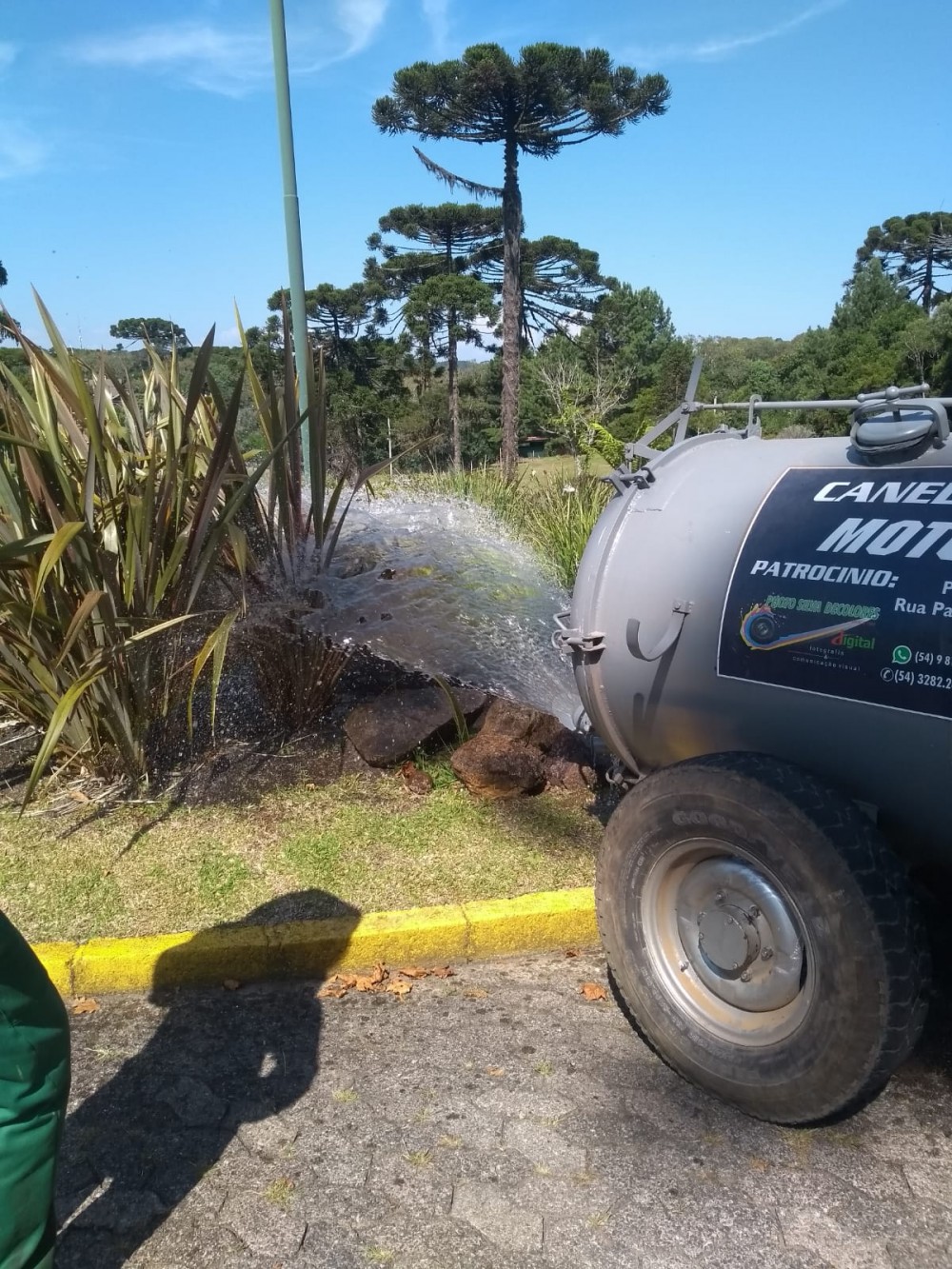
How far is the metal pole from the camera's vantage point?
5.99 metres

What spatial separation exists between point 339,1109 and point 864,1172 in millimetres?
1381

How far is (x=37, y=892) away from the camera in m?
3.65

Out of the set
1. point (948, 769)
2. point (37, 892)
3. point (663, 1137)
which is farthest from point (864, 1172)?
point (37, 892)

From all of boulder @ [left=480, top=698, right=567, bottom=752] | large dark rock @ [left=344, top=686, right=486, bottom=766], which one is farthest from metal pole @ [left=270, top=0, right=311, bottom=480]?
boulder @ [left=480, top=698, right=567, bottom=752]

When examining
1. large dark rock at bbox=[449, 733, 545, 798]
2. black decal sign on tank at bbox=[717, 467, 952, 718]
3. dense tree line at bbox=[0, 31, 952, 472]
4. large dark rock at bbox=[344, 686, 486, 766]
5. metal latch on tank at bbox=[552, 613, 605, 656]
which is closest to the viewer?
black decal sign on tank at bbox=[717, 467, 952, 718]

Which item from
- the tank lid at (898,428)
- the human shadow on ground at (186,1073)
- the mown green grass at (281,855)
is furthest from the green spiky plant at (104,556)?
the tank lid at (898,428)

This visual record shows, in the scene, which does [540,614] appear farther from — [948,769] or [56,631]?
[948,769]

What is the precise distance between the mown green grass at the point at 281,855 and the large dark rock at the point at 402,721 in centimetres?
16

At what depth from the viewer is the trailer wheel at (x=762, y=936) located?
2254mm

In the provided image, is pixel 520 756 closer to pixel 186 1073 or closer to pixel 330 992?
pixel 330 992

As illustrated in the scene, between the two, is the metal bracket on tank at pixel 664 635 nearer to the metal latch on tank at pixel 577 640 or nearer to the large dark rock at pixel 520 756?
the metal latch on tank at pixel 577 640

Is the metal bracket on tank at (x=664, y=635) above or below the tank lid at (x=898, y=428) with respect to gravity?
below

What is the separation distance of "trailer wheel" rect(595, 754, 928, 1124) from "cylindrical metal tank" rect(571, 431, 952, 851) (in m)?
0.18

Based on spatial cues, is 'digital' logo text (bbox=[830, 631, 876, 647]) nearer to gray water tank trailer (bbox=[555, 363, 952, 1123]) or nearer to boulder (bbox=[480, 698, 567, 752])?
gray water tank trailer (bbox=[555, 363, 952, 1123])
